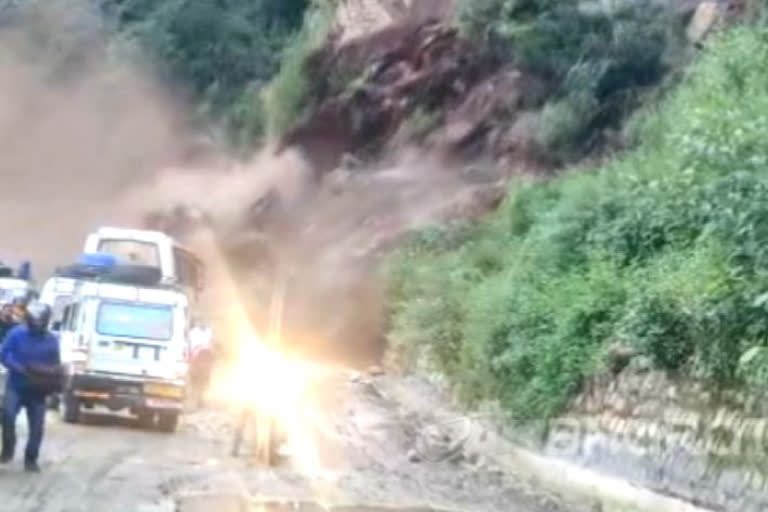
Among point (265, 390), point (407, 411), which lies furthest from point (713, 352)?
point (407, 411)

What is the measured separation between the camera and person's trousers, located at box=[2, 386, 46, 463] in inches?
624

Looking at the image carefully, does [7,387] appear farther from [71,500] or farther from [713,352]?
[713,352]

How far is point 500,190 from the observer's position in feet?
128

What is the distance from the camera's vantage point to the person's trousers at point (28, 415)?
15844 millimetres

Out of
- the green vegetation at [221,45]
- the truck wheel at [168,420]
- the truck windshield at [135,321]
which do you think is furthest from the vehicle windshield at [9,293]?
the green vegetation at [221,45]

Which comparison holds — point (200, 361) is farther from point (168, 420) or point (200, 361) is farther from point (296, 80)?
point (296, 80)

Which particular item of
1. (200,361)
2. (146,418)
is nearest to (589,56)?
(200,361)

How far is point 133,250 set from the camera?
32875mm

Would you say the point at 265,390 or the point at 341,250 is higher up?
the point at 341,250

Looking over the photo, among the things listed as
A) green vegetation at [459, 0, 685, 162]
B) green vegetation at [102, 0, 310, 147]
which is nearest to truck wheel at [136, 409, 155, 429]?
green vegetation at [459, 0, 685, 162]

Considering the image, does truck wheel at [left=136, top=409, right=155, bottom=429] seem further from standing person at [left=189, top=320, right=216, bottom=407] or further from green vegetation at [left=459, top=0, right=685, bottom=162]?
green vegetation at [left=459, top=0, right=685, bottom=162]

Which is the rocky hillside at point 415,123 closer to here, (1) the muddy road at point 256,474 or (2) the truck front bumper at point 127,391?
(1) the muddy road at point 256,474

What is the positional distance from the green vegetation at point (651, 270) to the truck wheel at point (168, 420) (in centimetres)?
457

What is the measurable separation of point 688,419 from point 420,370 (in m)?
15.8
